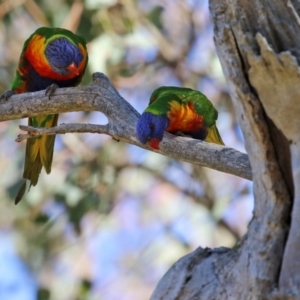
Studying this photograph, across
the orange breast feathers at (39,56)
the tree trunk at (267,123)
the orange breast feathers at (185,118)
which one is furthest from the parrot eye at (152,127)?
the orange breast feathers at (39,56)

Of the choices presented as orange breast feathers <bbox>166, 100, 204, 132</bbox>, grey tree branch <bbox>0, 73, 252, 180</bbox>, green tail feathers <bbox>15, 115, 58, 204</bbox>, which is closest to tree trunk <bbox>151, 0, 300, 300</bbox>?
grey tree branch <bbox>0, 73, 252, 180</bbox>

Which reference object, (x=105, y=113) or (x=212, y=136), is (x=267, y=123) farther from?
(x=212, y=136)

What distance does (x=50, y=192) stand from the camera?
11.7ft

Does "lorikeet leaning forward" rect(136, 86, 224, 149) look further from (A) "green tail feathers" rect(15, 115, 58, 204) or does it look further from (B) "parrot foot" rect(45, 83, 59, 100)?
(A) "green tail feathers" rect(15, 115, 58, 204)

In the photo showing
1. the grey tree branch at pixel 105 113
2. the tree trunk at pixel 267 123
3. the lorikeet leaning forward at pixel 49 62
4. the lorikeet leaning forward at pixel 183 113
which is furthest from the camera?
the lorikeet leaning forward at pixel 49 62

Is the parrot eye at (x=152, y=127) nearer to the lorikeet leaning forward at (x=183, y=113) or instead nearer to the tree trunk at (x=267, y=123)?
the lorikeet leaning forward at (x=183, y=113)

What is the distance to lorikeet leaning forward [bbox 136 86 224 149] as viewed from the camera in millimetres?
2217

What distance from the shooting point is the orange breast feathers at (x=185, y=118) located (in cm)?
230

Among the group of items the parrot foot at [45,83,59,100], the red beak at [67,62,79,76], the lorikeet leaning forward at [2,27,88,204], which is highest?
the lorikeet leaning forward at [2,27,88,204]

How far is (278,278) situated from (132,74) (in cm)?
268

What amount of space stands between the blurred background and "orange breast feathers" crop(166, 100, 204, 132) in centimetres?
115

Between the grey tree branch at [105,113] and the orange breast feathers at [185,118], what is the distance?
9.2 inches

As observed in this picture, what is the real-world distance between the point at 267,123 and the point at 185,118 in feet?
3.86

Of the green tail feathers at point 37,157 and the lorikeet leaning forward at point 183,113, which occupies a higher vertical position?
the green tail feathers at point 37,157
